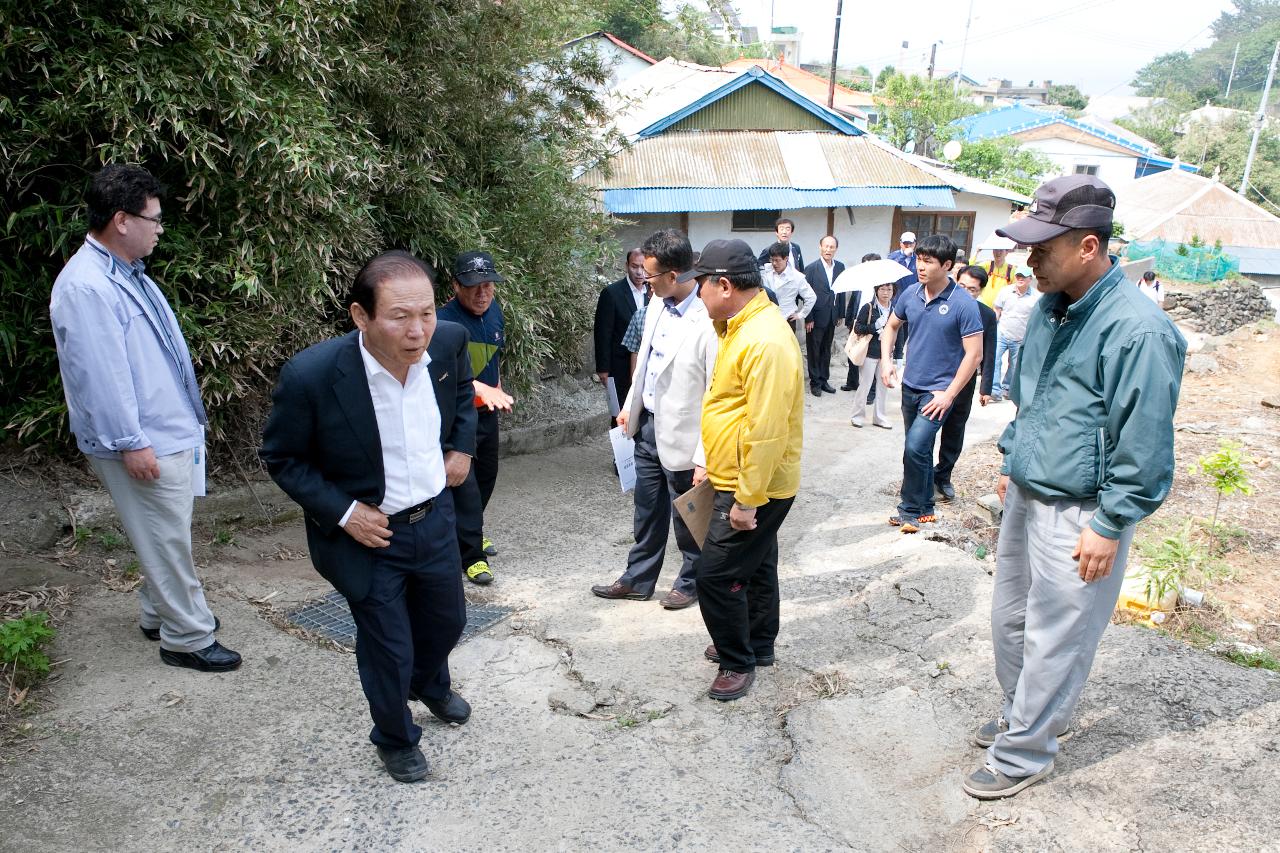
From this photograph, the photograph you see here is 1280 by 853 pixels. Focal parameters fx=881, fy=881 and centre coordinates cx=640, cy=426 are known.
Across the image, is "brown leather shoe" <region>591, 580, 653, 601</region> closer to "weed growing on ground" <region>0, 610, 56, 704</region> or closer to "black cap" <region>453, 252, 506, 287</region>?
"black cap" <region>453, 252, 506, 287</region>

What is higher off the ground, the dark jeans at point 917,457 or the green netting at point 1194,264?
the dark jeans at point 917,457

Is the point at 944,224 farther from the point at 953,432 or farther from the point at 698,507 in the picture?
the point at 698,507

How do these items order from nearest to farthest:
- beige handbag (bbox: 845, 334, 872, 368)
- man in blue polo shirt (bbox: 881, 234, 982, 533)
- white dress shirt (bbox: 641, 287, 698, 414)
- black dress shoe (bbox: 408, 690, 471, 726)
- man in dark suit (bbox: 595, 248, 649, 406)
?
black dress shoe (bbox: 408, 690, 471, 726), white dress shirt (bbox: 641, 287, 698, 414), man in blue polo shirt (bbox: 881, 234, 982, 533), man in dark suit (bbox: 595, 248, 649, 406), beige handbag (bbox: 845, 334, 872, 368)

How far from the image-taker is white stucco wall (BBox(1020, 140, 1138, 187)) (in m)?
45.6

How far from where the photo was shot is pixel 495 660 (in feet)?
13.2

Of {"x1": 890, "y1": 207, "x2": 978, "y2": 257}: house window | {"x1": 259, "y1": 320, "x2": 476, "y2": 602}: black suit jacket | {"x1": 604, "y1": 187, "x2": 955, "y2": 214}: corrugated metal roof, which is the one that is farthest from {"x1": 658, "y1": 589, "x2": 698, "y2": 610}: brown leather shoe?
{"x1": 890, "y1": 207, "x2": 978, "y2": 257}: house window

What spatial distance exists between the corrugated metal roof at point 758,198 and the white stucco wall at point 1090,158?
3384 cm

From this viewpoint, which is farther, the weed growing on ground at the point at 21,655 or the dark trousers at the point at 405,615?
the weed growing on ground at the point at 21,655

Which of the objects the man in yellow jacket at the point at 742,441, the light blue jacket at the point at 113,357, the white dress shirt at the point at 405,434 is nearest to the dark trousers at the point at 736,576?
the man in yellow jacket at the point at 742,441

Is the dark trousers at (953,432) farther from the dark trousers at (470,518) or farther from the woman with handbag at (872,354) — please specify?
the dark trousers at (470,518)

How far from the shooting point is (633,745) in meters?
3.36

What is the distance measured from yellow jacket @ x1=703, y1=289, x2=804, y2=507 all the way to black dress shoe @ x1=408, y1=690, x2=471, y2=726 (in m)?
1.35

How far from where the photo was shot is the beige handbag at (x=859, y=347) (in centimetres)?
901

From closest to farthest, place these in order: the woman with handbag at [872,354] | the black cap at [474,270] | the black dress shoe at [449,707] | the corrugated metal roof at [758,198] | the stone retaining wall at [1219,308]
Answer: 1. the black dress shoe at [449,707]
2. the black cap at [474,270]
3. the woman with handbag at [872,354]
4. the corrugated metal roof at [758,198]
5. the stone retaining wall at [1219,308]
